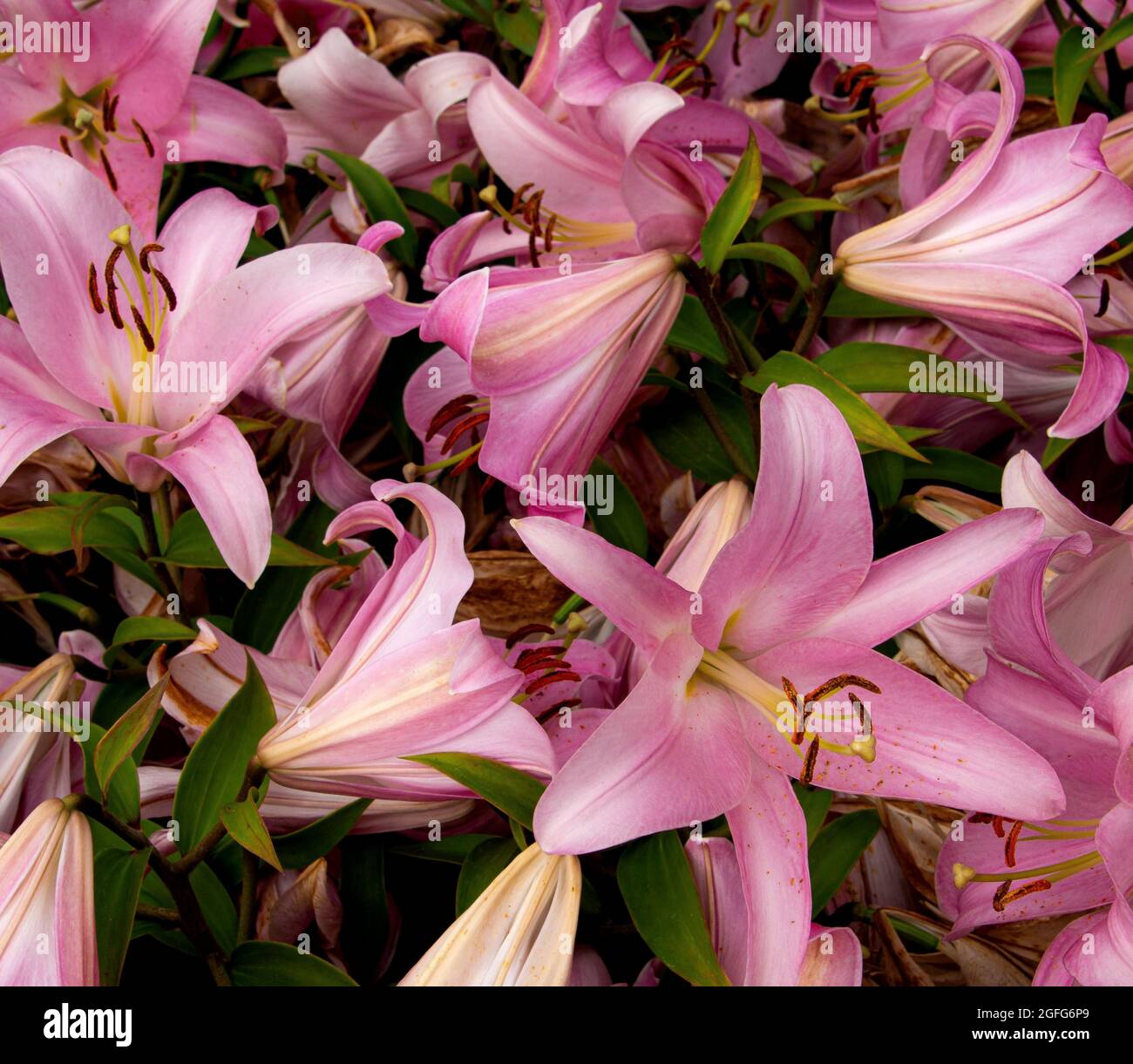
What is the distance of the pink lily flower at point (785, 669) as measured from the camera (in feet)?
1.75

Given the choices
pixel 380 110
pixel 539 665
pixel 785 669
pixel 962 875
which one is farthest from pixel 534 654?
pixel 380 110

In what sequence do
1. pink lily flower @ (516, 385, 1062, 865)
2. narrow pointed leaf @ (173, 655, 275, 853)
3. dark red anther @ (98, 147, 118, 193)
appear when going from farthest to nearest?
dark red anther @ (98, 147, 118, 193) < narrow pointed leaf @ (173, 655, 275, 853) < pink lily flower @ (516, 385, 1062, 865)

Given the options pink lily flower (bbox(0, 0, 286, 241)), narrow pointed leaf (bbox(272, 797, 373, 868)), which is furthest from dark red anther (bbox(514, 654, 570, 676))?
pink lily flower (bbox(0, 0, 286, 241))

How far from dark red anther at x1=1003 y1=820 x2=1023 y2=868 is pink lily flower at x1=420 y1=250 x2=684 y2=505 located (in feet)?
0.97

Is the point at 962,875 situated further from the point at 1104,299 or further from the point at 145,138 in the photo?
the point at 145,138

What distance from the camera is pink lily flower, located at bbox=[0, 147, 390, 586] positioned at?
0.63 m

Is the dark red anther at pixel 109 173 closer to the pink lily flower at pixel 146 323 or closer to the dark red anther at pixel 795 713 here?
the pink lily flower at pixel 146 323

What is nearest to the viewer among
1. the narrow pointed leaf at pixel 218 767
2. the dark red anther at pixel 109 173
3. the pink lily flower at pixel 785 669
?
the pink lily flower at pixel 785 669

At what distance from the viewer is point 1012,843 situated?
0.60 m

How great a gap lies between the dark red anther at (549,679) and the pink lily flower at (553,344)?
104mm

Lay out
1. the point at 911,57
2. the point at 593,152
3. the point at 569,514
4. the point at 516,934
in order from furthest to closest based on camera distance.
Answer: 1. the point at 911,57
2. the point at 593,152
3. the point at 569,514
4. the point at 516,934

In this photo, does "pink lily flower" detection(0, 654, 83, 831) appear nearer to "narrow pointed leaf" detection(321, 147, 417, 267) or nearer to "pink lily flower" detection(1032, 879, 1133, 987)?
"narrow pointed leaf" detection(321, 147, 417, 267)

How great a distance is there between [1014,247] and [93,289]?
1.70ft

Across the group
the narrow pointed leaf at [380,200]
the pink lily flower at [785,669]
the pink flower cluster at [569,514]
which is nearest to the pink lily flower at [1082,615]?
the pink flower cluster at [569,514]
